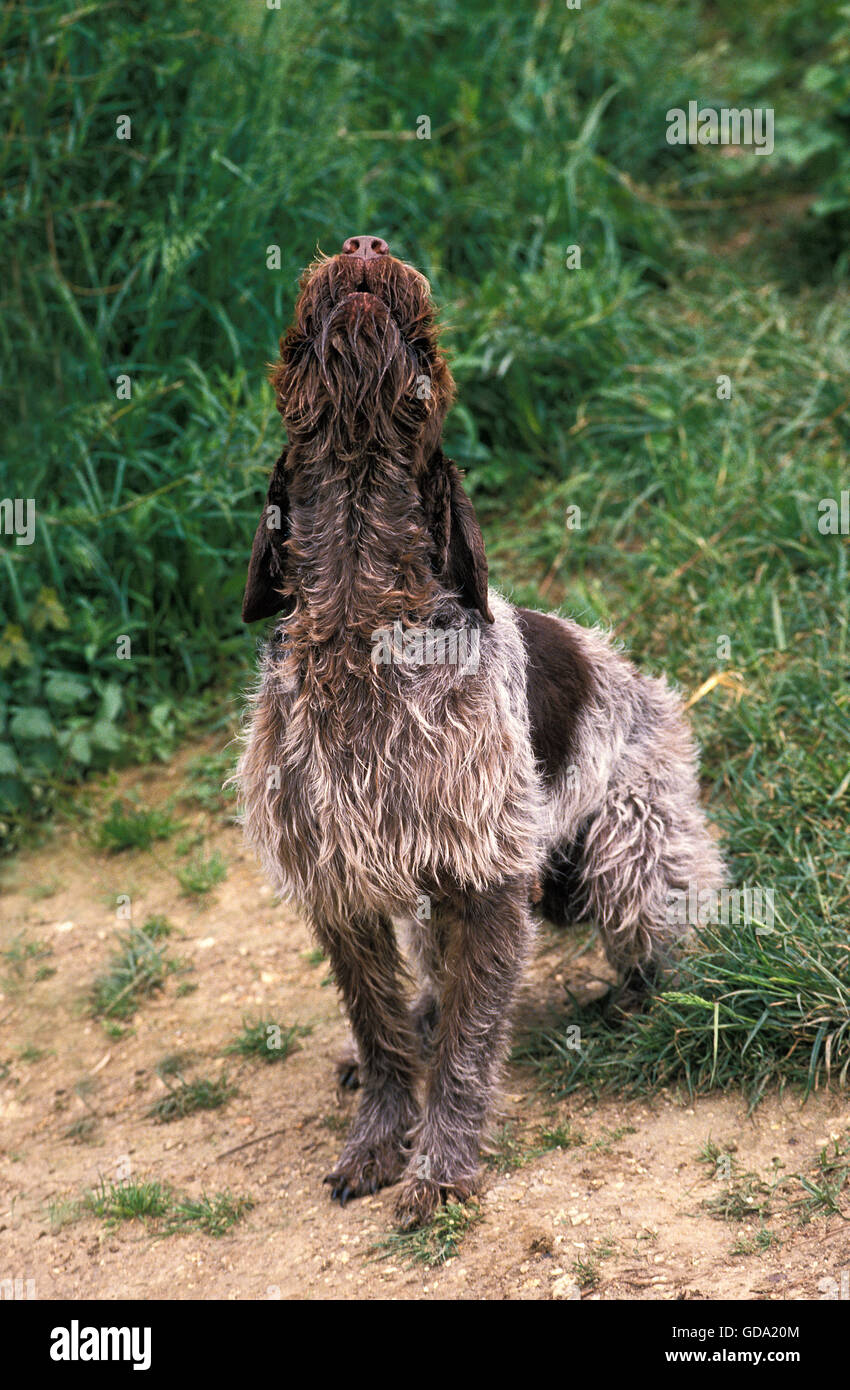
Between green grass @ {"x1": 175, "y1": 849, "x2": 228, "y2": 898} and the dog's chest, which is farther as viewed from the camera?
green grass @ {"x1": 175, "y1": 849, "x2": 228, "y2": 898}

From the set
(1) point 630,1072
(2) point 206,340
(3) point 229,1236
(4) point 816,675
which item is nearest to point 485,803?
(1) point 630,1072

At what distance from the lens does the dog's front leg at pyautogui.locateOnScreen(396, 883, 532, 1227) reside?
3.85 metres

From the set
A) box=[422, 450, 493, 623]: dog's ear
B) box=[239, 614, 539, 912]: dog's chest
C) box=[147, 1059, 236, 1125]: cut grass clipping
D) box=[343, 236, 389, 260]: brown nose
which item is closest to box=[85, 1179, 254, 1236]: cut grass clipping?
box=[147, 1059, 236, 1125]: cut grass clipping

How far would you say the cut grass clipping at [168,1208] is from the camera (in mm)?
3975

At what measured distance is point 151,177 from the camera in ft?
21.2

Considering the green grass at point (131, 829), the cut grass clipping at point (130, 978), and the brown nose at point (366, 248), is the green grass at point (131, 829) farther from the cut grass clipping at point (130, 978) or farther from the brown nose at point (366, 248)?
the brown nose at point (366, 248)

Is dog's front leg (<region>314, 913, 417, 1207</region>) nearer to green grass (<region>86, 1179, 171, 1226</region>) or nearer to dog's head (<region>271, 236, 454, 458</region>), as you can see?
green grass (<region>86, 1179, 171, 1226</region>)

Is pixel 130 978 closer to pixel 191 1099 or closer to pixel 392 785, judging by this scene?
pixel 191 1099

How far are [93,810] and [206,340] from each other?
2172 millimetres

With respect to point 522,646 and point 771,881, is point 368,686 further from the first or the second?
point 771,881

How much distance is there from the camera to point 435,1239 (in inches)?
147

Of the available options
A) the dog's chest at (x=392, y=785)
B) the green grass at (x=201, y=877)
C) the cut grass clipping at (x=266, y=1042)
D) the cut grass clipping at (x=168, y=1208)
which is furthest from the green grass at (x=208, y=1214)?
the green grass at (x=201, y=877)

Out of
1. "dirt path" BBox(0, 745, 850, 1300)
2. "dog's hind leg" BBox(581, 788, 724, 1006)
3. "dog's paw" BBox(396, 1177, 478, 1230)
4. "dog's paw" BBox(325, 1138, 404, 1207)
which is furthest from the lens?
"dog's hind leg" BBox(581, 788, 724, 1006)

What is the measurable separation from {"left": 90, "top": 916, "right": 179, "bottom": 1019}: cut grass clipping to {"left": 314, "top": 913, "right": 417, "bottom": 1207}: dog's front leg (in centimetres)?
121
